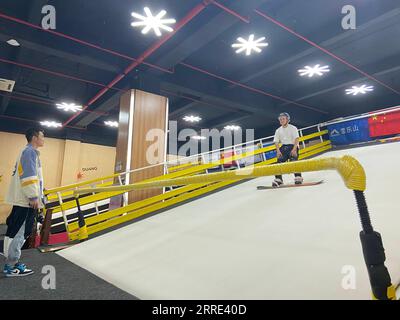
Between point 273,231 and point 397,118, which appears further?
point 397,118

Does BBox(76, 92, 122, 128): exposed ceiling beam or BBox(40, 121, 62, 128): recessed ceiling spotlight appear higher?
BBox(40, 121, 62, 128): recessed ceiling spotlight

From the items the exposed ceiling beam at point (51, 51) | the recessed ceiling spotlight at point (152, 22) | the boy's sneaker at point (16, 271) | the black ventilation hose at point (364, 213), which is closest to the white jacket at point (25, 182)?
the boy's sneaker at point (16, 271)

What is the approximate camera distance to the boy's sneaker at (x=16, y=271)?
7.84 ft

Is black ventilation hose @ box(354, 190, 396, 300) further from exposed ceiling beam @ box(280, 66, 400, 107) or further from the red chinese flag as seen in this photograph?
exposed ceiling beam @ box(280, 66, 400, 107)

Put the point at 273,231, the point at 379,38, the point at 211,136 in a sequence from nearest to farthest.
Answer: the point at 273,231, the point at 379,38, the point at 211,136

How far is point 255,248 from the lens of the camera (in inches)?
88.2

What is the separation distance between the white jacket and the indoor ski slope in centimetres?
89

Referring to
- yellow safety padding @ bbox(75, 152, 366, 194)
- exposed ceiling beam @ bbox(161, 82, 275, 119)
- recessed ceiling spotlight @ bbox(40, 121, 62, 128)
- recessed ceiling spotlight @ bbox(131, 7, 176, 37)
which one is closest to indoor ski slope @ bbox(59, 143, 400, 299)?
yellow safety padding @ bbox(75, 152, 366, 194)

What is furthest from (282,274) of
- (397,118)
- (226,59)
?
(397,118)

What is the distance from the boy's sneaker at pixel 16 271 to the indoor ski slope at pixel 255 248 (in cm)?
48

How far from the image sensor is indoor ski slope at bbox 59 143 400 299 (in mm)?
1683

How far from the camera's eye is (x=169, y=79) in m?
7.52
